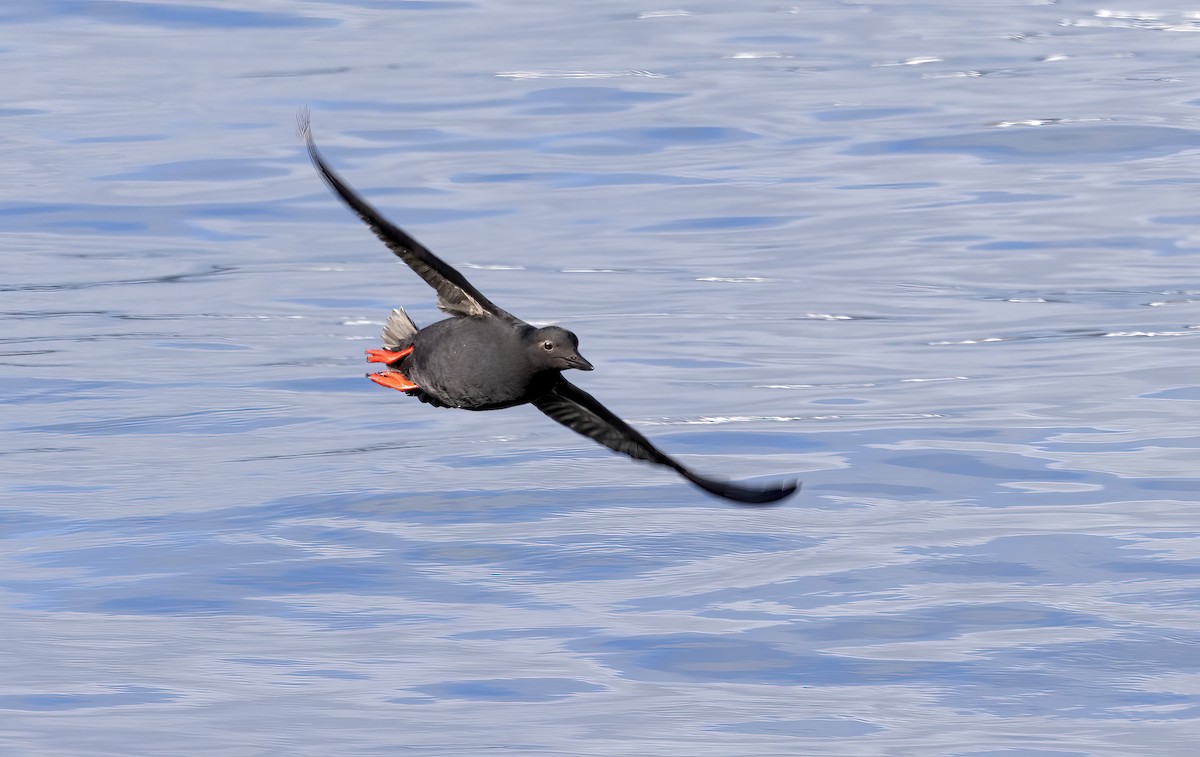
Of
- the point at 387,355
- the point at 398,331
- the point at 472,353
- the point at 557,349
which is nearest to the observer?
the point at 557,349

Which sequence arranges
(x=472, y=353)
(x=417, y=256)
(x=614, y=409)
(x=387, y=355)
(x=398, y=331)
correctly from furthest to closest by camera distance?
1. (x=614, y=409)
2. (x=398, y=331)
3. (x=387, y=355)
4. (x=472, y=353)
5. (x=417, y=256)

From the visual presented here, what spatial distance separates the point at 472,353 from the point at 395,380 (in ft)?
2.51

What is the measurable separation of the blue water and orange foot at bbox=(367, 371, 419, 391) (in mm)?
4492

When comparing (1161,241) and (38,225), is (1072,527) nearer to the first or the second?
(1161,241)

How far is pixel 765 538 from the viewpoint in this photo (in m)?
19.9

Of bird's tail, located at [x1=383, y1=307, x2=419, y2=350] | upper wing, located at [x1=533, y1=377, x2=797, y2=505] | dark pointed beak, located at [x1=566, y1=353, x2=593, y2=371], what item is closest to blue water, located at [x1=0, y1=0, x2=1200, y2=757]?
upper wing, located at [x1=533, y1=377, x2=797, y2=505]

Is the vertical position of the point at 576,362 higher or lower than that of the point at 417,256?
lower

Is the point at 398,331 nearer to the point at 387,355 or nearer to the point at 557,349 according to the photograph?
the point at 387,355

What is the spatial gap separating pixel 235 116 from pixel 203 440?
15489mm

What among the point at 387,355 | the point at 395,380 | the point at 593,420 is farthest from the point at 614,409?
the point at 395,380

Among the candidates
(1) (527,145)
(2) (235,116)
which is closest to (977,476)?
(1) (527,145)

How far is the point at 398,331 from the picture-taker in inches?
496

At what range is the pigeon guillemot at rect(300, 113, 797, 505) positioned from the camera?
11195 mm

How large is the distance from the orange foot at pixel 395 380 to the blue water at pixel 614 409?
4492 millimetres
